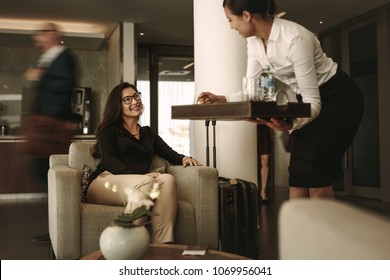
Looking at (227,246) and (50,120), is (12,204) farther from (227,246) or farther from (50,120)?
(227,246)

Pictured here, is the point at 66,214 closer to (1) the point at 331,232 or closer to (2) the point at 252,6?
(2) the point at 252,6

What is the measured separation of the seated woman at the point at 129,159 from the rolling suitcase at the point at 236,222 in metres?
0.27

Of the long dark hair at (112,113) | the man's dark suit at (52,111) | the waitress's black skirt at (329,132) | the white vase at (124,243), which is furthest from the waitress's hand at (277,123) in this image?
the man's dark suit at (52,111)

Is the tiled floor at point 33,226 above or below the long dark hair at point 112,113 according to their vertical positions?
below

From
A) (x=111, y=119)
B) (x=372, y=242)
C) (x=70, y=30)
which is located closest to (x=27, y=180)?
(x=70, y=30)

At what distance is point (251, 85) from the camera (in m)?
1.65

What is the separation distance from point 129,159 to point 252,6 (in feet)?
3.90

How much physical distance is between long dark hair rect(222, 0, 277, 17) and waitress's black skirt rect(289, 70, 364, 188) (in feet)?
1.10

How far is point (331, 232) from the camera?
0.56 metres

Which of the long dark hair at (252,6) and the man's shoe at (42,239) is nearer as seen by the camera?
the long dark hair at (252,6)

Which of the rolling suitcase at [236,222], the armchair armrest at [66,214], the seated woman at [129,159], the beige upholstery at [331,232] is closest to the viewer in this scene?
the beige upholstery at [331,232]

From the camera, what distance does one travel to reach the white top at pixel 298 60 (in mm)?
1534

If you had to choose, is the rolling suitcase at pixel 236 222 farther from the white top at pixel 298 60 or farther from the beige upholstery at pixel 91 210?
the white top at pixel 298 60

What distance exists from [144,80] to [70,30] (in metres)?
1.36
